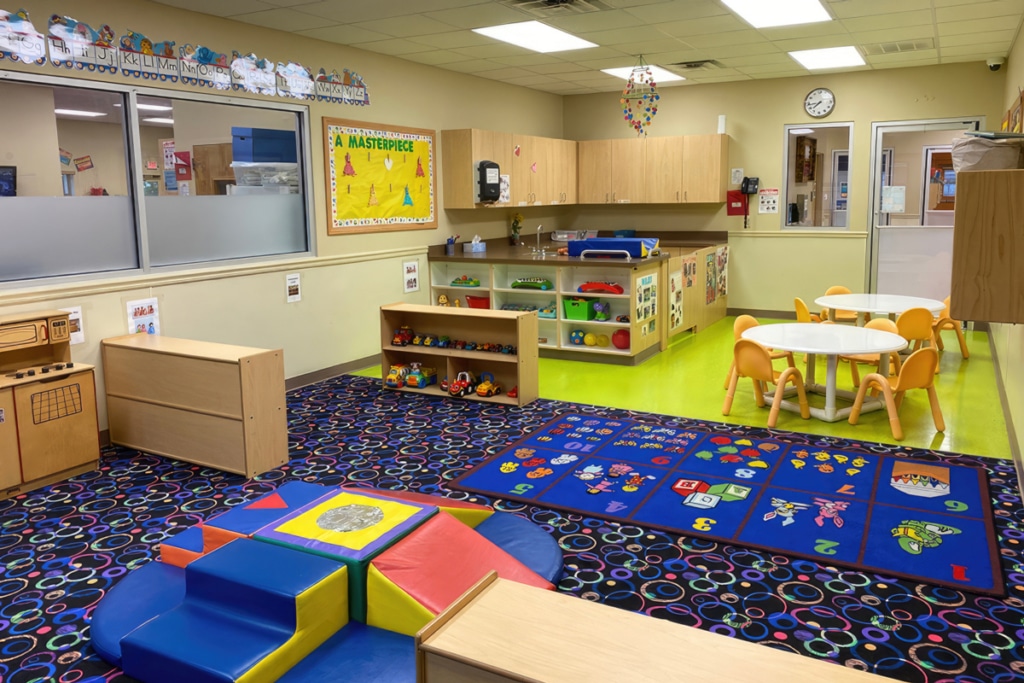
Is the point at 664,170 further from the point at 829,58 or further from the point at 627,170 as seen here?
the point at 829,58

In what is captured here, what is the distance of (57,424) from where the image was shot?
4.58 metres

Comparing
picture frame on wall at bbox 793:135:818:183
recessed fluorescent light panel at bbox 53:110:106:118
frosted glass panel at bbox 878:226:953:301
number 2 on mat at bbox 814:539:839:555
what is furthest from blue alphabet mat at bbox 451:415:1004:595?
picture frame on wall at bbox 793:135:818:183

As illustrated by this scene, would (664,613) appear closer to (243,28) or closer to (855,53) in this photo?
(243,28)

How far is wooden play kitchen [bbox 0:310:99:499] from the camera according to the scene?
4.36m

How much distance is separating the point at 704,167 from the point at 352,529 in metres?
7.71

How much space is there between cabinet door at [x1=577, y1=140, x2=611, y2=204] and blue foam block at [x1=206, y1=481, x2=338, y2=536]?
7.37 meters

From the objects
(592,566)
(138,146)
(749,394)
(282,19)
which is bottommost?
(592,566)

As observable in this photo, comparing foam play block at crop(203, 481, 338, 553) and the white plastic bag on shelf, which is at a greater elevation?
the white plastic bag on shelf

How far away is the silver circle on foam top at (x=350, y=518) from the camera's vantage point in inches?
120

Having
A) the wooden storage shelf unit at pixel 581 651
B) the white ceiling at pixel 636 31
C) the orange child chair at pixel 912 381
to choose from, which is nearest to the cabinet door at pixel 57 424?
the white ceiling at pixel 636 31

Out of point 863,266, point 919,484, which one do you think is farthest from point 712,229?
point 919,484

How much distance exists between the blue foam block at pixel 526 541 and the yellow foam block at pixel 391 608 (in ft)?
2.35


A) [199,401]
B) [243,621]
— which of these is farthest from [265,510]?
[199,401]

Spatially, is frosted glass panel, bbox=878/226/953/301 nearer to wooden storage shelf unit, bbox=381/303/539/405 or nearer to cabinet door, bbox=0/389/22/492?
wooden storage shelf unit, bbox=381/303/539/405
